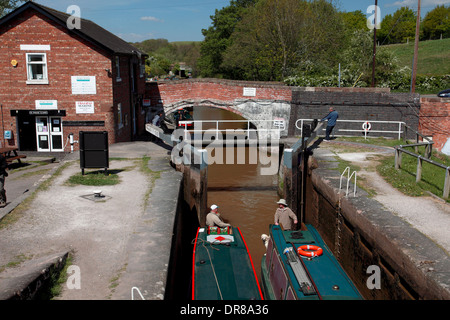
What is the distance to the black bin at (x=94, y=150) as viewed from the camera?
14.0m

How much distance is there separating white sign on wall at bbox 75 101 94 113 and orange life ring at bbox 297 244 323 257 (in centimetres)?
1481

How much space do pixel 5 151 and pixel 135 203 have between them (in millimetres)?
9371

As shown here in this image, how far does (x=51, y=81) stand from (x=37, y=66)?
1.06 m

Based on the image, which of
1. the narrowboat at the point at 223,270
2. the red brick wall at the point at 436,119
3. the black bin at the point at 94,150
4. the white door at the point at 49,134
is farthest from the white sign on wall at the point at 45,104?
the red brick wall at the point at 436,119

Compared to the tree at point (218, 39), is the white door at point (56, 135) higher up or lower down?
lower down

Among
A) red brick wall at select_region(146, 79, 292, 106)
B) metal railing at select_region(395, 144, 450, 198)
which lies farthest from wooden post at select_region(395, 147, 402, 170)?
red brick wall at select_region(146, 79, 292, 106)

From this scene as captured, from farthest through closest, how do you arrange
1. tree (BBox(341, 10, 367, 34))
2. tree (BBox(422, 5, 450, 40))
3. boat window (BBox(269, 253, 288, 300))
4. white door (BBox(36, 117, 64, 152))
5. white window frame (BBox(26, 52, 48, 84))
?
tree (BBox(422, 5, 450, 40)), tree (BBox(341, 10, 367, 34)), white door (BBox(36, 117, 64, 152)), white window frame (BBox(26, 52, 48, 84)), boat window (BBox(269, 253, 288, 300))

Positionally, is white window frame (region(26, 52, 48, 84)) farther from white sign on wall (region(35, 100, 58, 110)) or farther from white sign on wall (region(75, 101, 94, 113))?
white sign on wall (region(75, 101, 94, 113))

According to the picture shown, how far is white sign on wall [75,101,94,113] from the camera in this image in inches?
803

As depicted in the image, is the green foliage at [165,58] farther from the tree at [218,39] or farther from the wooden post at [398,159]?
the wooden post at [398,159]

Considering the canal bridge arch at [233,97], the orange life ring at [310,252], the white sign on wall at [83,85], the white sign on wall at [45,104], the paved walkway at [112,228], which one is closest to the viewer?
the paved walkway at [112,228]

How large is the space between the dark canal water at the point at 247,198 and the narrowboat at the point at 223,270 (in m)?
3.14

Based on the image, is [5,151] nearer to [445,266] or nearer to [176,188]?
[176,188]
